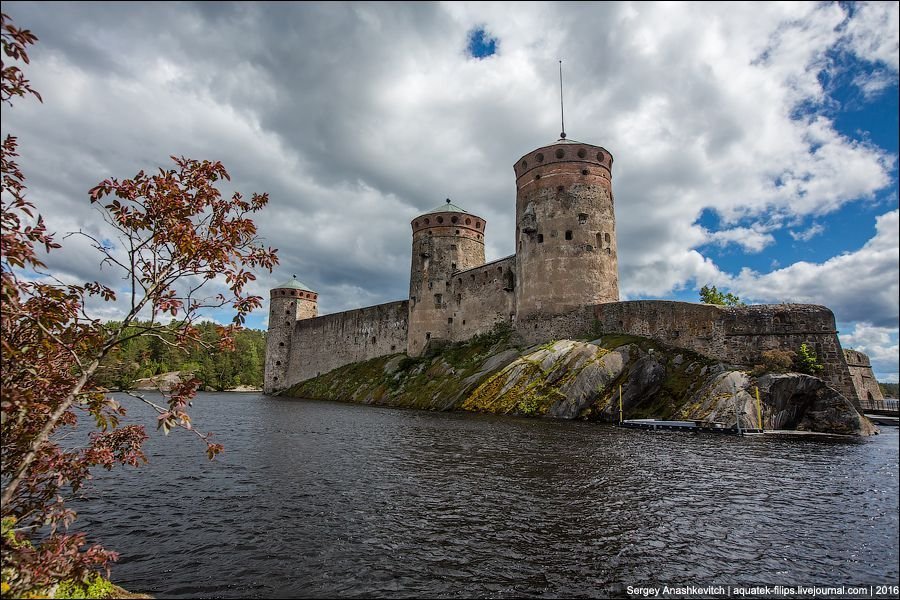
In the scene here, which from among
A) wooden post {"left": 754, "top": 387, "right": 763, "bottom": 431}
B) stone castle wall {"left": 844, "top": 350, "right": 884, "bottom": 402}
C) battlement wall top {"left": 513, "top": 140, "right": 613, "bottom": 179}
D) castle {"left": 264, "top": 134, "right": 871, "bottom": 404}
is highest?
battlement wall top {"left": 513, "top": 140, "right": 613, "bottom": 179}

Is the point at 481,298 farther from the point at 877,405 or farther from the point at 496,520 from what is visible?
the point at 496,520

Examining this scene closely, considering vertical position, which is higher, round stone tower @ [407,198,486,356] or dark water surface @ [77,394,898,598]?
round stone tower @ [407,198,486,356]

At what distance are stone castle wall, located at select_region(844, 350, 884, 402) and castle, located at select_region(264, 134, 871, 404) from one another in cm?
34

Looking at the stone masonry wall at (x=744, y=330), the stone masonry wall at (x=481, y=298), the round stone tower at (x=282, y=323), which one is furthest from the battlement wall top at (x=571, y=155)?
the round stone tower at (x=282, y=323)

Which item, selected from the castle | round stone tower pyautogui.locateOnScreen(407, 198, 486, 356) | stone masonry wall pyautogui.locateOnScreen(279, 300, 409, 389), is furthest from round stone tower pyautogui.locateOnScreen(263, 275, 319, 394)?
round stone tower pyautogui.locateOnScreen(407, 198, 486, 356)

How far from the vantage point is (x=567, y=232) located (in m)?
37.3

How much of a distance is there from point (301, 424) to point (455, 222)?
28.5 meters

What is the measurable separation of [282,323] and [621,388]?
183 ft

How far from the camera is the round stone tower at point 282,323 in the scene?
7069cm

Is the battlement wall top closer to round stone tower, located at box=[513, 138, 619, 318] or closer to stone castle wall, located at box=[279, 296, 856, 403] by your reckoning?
round stone tower, located at box=[513, 138, 619, 318]

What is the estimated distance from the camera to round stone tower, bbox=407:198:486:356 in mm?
48750

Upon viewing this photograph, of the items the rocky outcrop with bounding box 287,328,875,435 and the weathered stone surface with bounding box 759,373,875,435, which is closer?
the weathered stone surface with bounding box 759,373,875,435

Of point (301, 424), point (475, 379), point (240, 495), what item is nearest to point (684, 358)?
point (475, 379)

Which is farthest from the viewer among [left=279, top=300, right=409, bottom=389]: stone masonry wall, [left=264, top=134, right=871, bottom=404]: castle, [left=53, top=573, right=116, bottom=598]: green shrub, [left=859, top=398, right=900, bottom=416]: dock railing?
[left=279, top=300, right=409, bottom=389]: stone masonry wall
